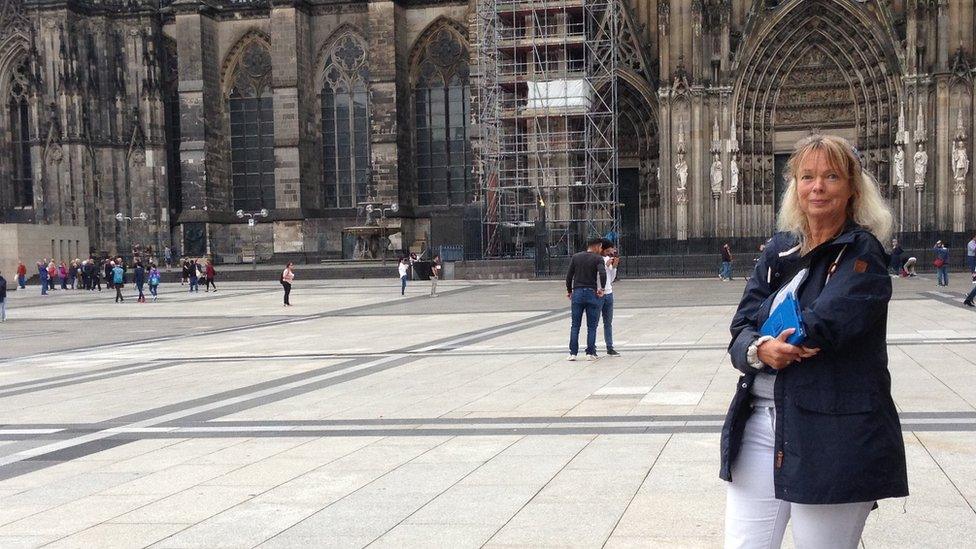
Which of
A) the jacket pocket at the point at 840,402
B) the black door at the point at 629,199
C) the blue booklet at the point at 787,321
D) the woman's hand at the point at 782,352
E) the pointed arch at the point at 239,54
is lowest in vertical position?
the jacket pocket at the point at 840,402

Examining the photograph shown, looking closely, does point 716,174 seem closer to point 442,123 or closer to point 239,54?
point 442,123

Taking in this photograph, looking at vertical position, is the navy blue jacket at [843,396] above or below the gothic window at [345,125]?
below

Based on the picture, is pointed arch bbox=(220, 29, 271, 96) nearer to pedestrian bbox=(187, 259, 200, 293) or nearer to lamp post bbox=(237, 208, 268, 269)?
lamp post bbox=(237, 208, 268, 269)

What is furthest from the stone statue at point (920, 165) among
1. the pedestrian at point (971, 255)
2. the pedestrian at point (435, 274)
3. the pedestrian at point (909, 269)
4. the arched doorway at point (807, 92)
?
the pedestrian at point (435, 274)

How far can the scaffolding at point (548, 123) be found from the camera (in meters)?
35.6

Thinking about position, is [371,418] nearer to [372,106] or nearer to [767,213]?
[767,213]

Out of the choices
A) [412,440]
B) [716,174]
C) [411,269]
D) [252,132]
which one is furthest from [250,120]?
[412,440]

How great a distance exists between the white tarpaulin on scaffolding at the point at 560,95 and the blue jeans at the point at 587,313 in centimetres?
2421

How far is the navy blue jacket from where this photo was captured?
2473 millimetres

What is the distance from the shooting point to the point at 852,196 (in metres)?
2.69

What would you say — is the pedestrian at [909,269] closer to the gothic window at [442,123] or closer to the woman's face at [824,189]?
the gothic window at [442,123]

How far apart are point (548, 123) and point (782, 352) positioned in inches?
1324

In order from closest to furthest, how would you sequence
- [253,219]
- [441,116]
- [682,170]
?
[682,170] < [441,116] < [253,219]

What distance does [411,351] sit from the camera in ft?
44.1
